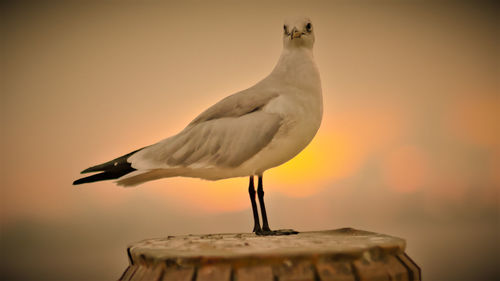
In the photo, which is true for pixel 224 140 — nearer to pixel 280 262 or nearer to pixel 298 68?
pixel 298 68

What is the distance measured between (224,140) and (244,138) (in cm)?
11

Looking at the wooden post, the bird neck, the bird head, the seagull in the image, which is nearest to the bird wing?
the seagull

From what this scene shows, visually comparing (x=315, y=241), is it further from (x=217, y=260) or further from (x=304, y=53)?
(x=304, y=53)

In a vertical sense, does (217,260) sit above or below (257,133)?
below

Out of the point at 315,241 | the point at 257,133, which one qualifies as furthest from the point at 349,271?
the point at 257,133

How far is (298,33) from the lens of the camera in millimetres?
2551

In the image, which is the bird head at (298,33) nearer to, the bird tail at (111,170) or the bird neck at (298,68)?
the bird neck at (298,68)

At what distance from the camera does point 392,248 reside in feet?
5.87

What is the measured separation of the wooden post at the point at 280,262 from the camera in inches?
63.3

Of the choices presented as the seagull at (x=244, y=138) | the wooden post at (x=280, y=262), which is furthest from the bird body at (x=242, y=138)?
the wooden post at (x=280, y=262)

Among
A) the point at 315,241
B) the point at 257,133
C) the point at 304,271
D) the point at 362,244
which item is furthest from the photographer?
the point at 257,133

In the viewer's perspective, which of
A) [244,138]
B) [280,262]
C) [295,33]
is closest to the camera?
[280,262]

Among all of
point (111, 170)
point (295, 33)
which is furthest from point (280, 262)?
point (295, 33)

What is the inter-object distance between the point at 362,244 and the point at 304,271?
290mm
